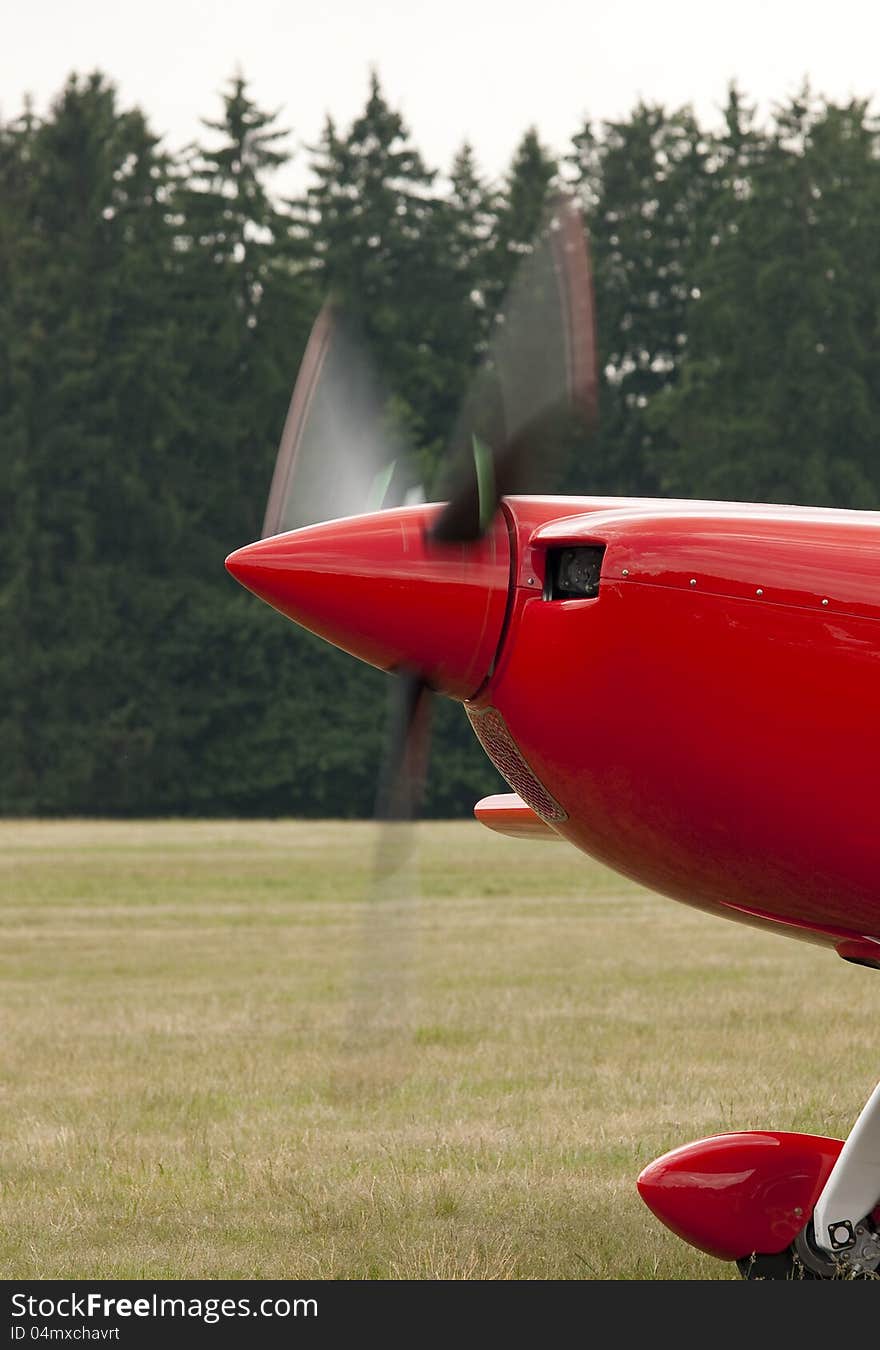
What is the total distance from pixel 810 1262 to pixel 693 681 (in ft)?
8.36

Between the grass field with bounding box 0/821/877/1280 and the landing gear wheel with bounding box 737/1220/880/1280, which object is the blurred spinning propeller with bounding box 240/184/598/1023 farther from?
the landing gear wheel with bounding box 737/1220/880/1280

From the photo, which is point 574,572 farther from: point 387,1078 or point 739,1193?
point 739,1193

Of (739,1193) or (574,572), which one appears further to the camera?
(739,1193)

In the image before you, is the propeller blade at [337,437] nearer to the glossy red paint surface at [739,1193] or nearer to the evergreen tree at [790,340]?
the glossy red paint surface at [739,1193]

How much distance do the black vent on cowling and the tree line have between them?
4495 centimetres

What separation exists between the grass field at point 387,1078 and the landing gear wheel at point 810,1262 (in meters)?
0.16

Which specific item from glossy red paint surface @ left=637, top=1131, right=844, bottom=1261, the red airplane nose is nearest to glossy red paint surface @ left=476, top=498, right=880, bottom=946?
the red airplane nose

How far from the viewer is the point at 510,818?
733 centimetres

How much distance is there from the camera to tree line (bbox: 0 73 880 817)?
51.6 meters

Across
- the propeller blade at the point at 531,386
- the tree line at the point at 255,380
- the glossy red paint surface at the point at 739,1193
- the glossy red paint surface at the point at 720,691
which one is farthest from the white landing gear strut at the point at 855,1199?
the tree line at the point at 255,380

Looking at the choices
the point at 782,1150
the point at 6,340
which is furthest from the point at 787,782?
the point at 6,340

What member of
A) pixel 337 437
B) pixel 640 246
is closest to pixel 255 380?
pixel 640 246

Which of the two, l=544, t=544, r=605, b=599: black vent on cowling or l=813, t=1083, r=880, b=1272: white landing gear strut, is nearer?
l=544, t=544, r=605, b=599: black vent on cowling

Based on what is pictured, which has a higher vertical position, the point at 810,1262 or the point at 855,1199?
the point at 855,1199
